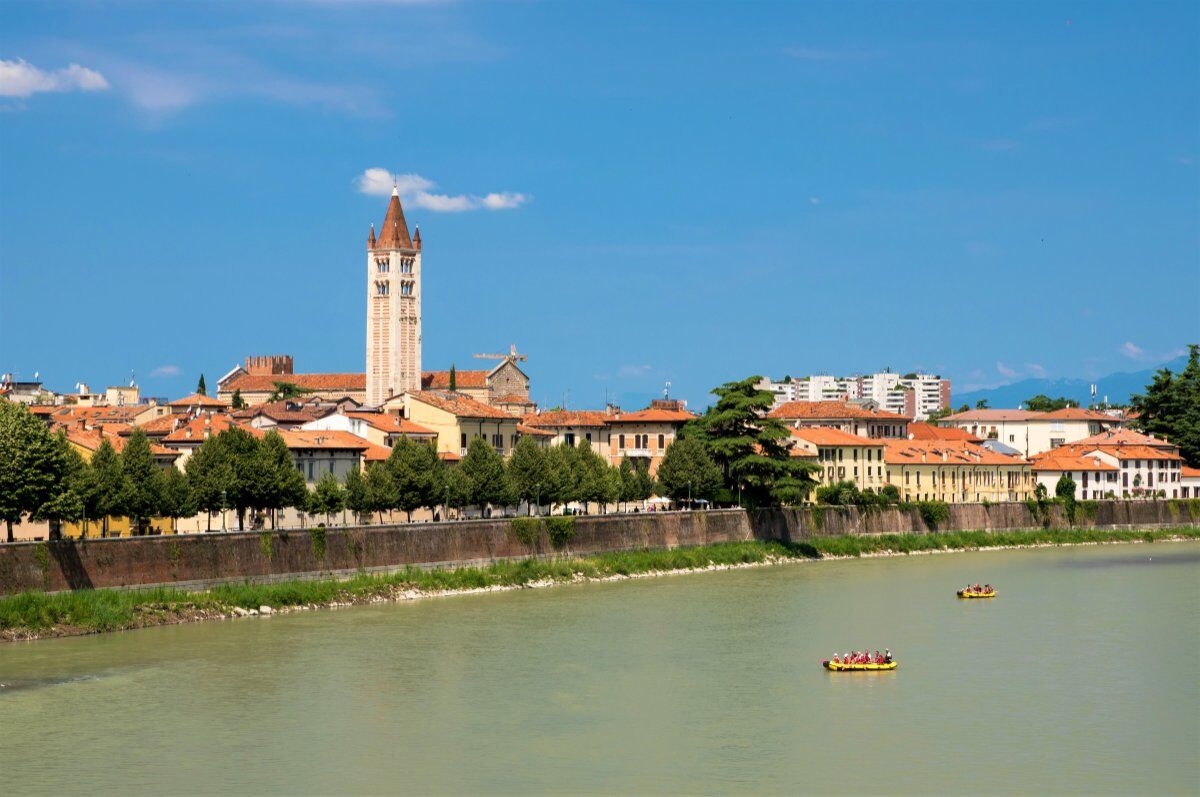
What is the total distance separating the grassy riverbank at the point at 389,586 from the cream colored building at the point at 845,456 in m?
9.87

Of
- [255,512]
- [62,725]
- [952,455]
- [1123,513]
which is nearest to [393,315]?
[952,455]

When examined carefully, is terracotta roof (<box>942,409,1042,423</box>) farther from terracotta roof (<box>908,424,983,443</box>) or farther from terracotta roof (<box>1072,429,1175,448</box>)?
terracotta roof (<box>1072,429,1175,448</box>)

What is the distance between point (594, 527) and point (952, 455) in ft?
135

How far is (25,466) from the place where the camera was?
5084 centimetres

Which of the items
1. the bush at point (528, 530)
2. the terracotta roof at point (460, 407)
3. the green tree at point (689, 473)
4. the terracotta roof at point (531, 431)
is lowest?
the bush at point (528, 530)

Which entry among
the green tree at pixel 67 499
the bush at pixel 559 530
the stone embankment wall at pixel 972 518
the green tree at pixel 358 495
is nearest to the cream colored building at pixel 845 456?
the stone embankment wall at pixel 972 518

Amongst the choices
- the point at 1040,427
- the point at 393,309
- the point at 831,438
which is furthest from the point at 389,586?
the point at 1040,427

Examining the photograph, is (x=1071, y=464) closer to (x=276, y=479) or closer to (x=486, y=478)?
(x=486, y=478)

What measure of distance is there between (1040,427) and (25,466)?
346ft

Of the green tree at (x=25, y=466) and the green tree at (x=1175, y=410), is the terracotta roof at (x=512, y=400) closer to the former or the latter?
the green tree at (x=1175, y=410)

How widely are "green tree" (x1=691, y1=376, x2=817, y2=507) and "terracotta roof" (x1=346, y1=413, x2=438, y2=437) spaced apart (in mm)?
12037

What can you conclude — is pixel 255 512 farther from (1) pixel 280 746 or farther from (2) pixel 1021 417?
(2) pixel 1021 417

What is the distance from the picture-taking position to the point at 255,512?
6538cm

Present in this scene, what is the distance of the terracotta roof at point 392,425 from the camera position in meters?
84.5
